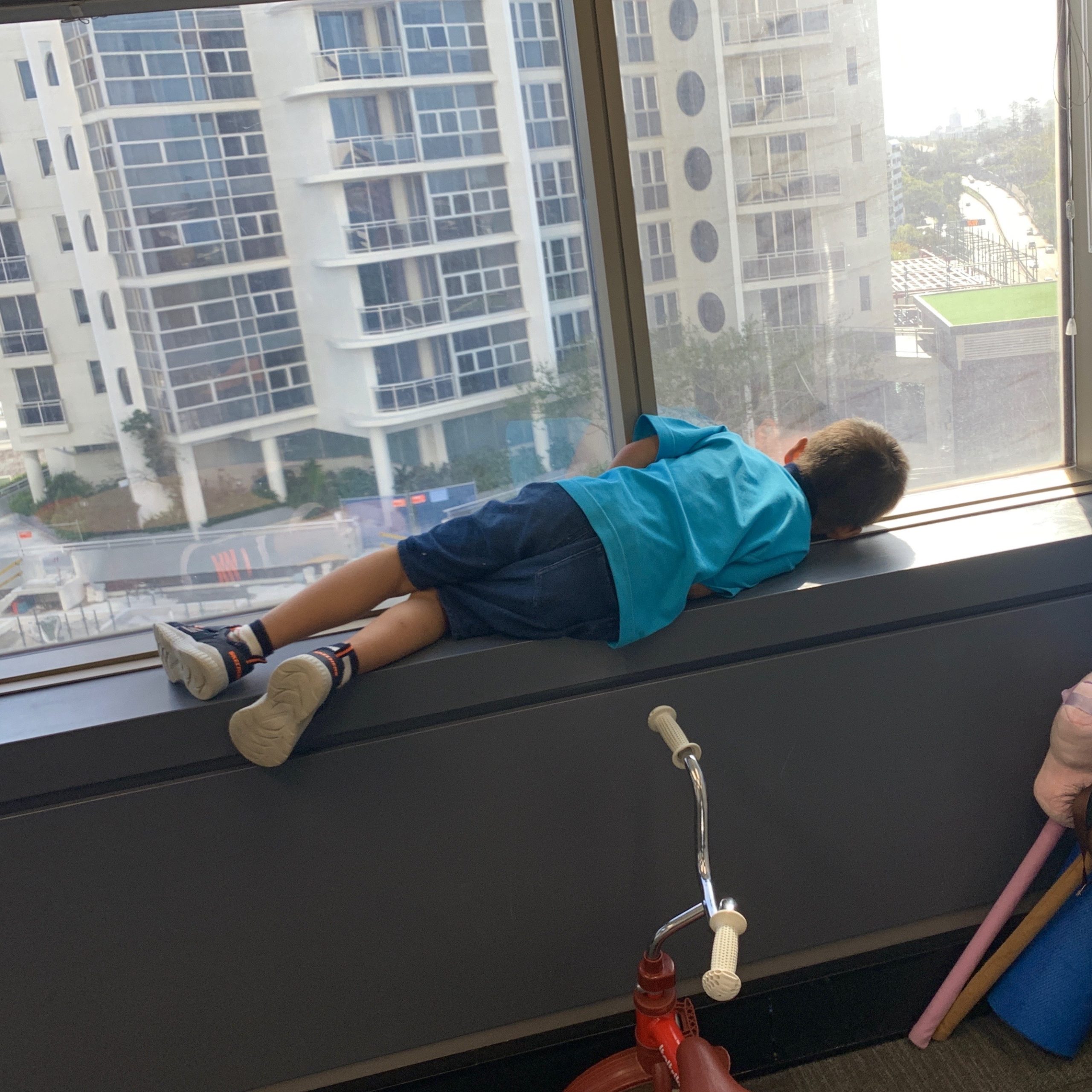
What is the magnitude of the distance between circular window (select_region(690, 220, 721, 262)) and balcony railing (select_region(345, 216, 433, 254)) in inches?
19.1

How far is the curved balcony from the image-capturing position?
1.66 metres

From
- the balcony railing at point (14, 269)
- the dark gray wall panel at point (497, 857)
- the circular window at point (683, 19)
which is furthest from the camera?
the circular window at point (683, 19)

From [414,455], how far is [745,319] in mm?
681

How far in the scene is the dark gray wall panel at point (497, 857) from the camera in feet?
4.67

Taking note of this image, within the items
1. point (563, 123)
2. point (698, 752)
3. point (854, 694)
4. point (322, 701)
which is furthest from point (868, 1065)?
point (563, 123)

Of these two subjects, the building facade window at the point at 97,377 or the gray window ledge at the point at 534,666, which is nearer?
the gray window ledge at the point at 534,666

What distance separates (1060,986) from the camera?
61.1 inches

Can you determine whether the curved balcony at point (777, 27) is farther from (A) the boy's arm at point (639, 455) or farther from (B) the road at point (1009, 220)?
(A) the boy's arm at point (639, 455)

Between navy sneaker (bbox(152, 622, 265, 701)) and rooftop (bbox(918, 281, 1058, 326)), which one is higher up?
rooftop (bbox(918, 281, 1058, 326))

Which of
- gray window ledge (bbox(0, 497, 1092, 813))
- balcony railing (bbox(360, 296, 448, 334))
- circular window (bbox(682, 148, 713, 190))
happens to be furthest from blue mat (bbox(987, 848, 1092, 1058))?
balcony railing (bbox(360, 296, 448, 334))

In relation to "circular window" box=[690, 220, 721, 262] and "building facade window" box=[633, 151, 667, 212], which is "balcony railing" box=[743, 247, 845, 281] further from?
"building facade window" box=[633, 151, 667, 212]

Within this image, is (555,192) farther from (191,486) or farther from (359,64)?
(191,486)

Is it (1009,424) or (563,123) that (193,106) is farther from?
(1009,424)

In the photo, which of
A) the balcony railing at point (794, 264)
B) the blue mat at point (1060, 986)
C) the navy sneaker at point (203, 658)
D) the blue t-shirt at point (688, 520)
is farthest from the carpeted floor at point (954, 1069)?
the balcony railing at point (794, 264)
